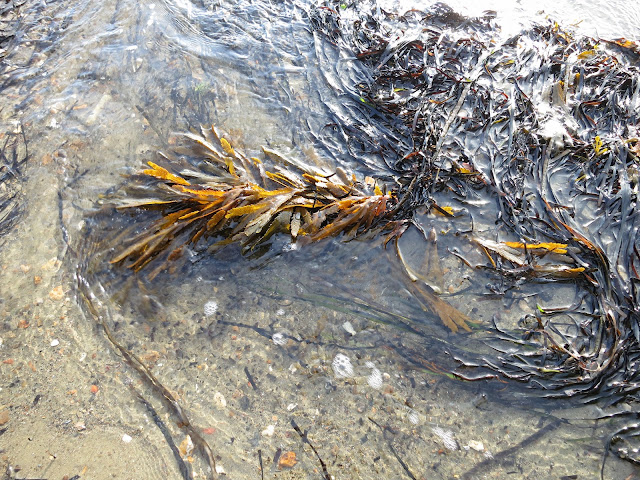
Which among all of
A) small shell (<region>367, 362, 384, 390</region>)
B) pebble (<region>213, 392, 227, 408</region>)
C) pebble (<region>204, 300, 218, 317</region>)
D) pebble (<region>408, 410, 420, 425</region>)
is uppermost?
pebble (<region>204, 300, 218, 317</region>)

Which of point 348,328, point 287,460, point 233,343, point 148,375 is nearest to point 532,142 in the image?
point 348,328

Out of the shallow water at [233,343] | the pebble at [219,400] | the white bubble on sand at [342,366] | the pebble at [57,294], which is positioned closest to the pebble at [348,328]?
the shallow water at [233,343]

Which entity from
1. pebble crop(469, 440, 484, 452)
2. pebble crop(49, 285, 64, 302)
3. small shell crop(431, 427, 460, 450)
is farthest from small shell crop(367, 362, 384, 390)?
pebble crop(49, 285, 64, 302)

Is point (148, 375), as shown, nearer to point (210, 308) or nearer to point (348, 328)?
point (210, 308)

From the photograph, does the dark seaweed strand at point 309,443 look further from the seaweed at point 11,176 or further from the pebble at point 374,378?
the seaweed at point 11,176

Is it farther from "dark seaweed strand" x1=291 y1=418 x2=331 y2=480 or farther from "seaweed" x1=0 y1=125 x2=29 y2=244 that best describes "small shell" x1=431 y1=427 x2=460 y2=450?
"seaweed" x1=0 y1=125 x2=29 y2=244

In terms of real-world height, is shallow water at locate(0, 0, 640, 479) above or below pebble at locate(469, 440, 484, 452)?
above

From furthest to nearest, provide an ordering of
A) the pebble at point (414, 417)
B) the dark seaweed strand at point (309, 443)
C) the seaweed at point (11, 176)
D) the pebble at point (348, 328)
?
the seaweed at point (11, 176), the pebble at point (348, 328), the pebble at point (414, 417), the dark seaweed strand at point (309, 443)

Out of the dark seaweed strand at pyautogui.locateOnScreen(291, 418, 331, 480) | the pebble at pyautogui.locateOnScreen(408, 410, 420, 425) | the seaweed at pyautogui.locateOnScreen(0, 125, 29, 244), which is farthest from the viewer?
the seaweed at pyautogui.locateOnScreen(0, 125, 29, 244)
